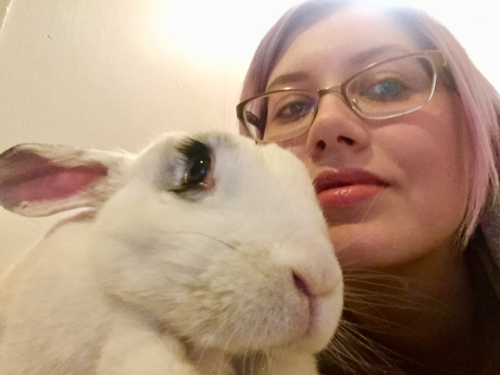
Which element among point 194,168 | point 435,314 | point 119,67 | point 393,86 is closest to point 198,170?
point 194,168

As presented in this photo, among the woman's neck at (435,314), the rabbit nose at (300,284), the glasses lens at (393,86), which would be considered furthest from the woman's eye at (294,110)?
→ the rabbit nose at (300,284)

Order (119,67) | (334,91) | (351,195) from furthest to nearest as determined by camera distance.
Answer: (119,67), (334,91), (351,195)

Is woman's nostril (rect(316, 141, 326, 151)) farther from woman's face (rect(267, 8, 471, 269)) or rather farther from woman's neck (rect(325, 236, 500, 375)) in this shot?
woman's neck (rect(325, 236, 500, 375))

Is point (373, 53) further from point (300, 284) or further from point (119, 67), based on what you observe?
point (119, 67)

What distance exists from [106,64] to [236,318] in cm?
108

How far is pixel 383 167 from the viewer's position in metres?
0.66

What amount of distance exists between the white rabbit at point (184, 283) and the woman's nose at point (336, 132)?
0.91 feet

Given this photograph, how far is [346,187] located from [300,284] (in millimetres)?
356

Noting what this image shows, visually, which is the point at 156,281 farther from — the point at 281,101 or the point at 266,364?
the point at 281,101

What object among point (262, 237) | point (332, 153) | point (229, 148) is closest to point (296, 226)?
point (262, 237)

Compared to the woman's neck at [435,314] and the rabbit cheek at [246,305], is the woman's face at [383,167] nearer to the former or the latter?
the woman's neck at [435,314]

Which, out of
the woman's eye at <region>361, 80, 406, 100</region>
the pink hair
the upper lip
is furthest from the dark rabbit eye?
the pink hair

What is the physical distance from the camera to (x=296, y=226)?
366 millimetres

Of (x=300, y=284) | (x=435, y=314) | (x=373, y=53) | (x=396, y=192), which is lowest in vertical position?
(x=435, y=314)
